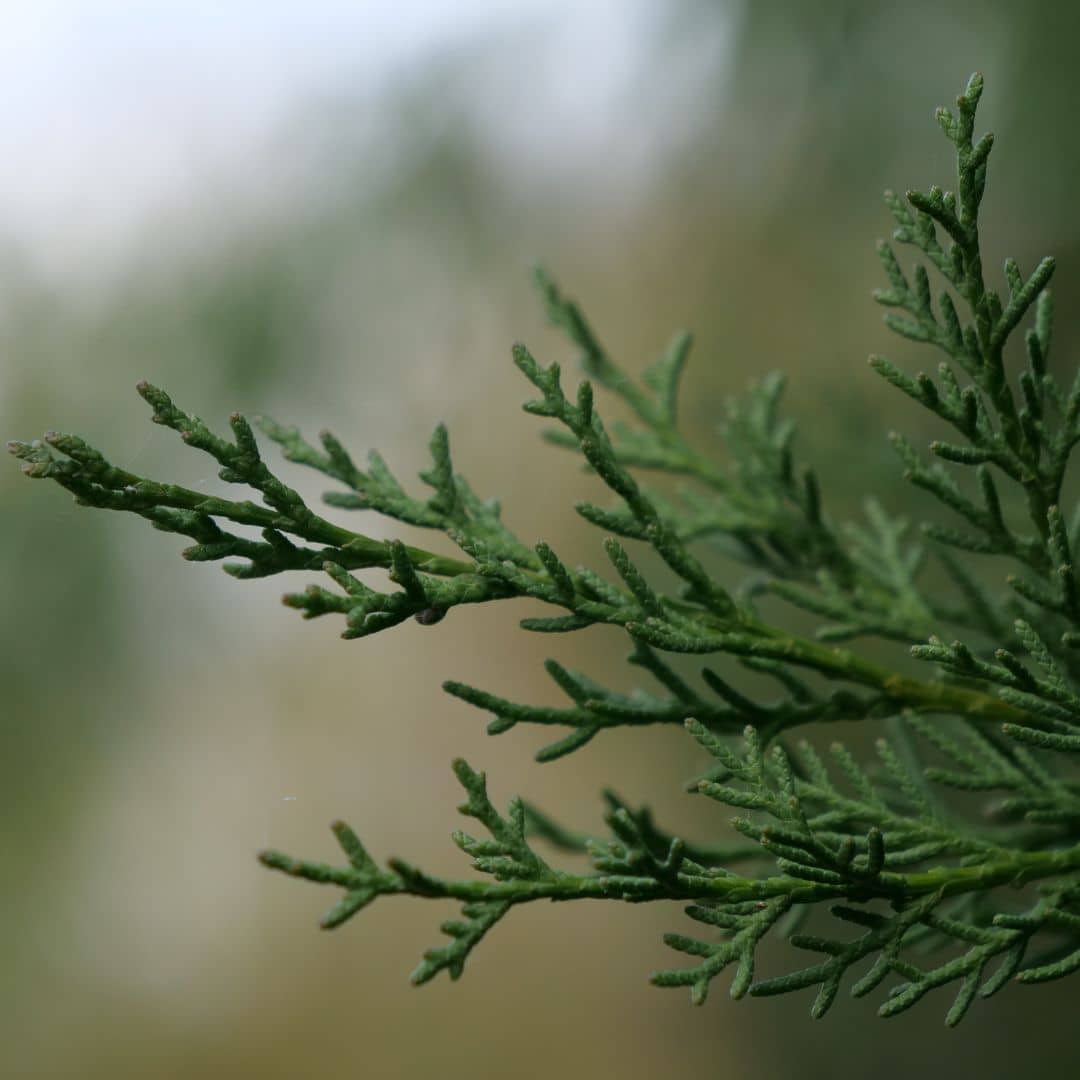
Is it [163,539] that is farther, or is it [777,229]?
[163,539]

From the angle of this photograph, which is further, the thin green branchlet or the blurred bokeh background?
the blurred bokeh background

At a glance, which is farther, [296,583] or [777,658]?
[296,583]

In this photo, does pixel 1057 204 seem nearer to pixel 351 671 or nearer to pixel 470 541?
pixel 470 541

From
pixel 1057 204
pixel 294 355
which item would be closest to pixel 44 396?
pixel 294 355

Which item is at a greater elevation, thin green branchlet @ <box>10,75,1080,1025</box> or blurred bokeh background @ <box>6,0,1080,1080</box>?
blurred bokeh background @ <box>6,0,1080,1080</box>

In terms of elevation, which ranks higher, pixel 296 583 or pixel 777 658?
pixel 296 583

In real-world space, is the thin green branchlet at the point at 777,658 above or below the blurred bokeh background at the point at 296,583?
below

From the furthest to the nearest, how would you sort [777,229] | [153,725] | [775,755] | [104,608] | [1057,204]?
[153,725], [104,608], [777,229], [1057,204], [775,755]

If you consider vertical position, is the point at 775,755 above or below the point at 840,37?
below
